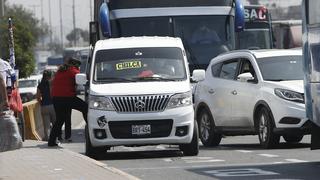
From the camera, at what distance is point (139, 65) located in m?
16.9

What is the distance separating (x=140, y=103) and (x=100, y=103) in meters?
0.71

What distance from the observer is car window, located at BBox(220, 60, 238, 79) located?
18.9m

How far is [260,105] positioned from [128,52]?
2.71 metres

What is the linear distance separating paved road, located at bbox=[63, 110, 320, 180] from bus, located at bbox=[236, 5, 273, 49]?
8.91 metres

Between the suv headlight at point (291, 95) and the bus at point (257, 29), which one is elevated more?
the bus at point (257, 29)

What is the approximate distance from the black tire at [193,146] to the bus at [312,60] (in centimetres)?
332

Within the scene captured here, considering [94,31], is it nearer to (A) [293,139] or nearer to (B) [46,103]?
(B) [46,103]

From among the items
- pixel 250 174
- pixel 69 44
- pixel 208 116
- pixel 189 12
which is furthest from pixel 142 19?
pixel 69 44

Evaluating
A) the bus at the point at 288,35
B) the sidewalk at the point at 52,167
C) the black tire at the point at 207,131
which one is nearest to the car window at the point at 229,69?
the black tire at the point at 207,131

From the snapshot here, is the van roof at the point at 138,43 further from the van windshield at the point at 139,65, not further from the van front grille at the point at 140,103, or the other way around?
the van front grille at the point at 140,103

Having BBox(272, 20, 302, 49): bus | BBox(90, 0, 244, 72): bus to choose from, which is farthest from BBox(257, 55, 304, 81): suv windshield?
BBox(272, 20, 302, 49): bus

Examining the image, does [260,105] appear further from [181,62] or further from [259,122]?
[181,62]

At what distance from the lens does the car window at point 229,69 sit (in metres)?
18.9

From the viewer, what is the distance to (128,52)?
17.2 m
